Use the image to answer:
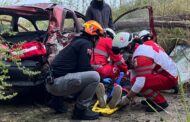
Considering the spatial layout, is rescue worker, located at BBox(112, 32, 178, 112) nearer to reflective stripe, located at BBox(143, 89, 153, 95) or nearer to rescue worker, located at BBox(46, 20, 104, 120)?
reflective stripe, located at BBox(143, 89, 153, 95)

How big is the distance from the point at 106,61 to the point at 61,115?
1.20 metres

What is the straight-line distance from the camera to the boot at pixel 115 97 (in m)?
6.58

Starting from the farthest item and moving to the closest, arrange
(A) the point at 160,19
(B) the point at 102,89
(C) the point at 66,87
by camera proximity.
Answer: (A) the point at 160,19 → (B) the point at 102,89 → (C) the point at 66,87

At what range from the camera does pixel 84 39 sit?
625cm

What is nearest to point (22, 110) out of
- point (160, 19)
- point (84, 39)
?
point (84, 39)

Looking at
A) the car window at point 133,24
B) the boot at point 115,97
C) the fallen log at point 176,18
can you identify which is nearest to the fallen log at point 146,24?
the car window at point 133,24

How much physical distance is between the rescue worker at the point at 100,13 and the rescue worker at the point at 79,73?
2.38m

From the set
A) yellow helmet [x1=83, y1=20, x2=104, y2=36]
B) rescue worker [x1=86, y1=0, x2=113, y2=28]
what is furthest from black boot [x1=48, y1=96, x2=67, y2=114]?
rescue worker [x1=86, y1=0, x2=113, y2=28]

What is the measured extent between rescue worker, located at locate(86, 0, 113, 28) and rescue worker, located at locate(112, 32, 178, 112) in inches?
84.7

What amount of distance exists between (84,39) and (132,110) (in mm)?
1370

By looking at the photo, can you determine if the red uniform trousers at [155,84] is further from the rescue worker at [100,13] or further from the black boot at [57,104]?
the rescue worker at [100,13]

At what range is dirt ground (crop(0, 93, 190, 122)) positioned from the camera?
6.31 m

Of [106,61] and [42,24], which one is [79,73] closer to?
[106,61]

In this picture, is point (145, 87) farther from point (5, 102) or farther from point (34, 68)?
point (5, 102)
